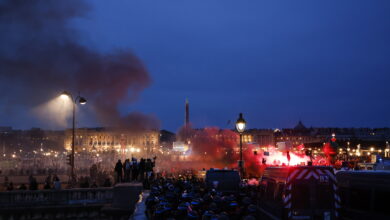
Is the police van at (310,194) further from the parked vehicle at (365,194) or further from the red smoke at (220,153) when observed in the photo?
the red smoke at (220,153)

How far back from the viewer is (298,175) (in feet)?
32.8

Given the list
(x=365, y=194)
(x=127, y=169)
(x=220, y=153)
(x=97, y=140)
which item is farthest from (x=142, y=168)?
(x=97, y=140)

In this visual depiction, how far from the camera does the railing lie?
66.9ft

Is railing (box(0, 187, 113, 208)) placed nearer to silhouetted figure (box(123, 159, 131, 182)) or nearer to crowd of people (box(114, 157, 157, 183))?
crowd of people (box(114, 157, 157, 183))

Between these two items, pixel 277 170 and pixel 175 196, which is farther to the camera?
pixel 175 196

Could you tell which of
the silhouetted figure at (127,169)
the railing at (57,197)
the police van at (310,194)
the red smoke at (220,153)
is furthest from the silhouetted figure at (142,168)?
the red smoke at (220,153)

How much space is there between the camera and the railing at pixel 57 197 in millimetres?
20391

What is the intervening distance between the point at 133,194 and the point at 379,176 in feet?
31.4

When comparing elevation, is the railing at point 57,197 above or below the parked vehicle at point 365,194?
below

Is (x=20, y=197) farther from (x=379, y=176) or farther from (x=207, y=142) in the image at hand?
(x=207, y=142)

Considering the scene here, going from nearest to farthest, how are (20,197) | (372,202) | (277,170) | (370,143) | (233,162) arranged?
(372,202)
(277,170)
(20,197)
(233,162)
(370,143)

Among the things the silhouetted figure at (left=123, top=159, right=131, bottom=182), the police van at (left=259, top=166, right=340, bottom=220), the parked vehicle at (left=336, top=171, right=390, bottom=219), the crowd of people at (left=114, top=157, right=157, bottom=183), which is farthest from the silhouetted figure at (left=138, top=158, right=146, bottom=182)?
the police van at (left=259, top=166, right=340, bottom=220)

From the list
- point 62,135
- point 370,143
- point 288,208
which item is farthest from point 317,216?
point 62,135

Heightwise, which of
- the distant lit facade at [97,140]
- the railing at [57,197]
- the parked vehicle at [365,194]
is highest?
the distant lit facade at [97,140]
